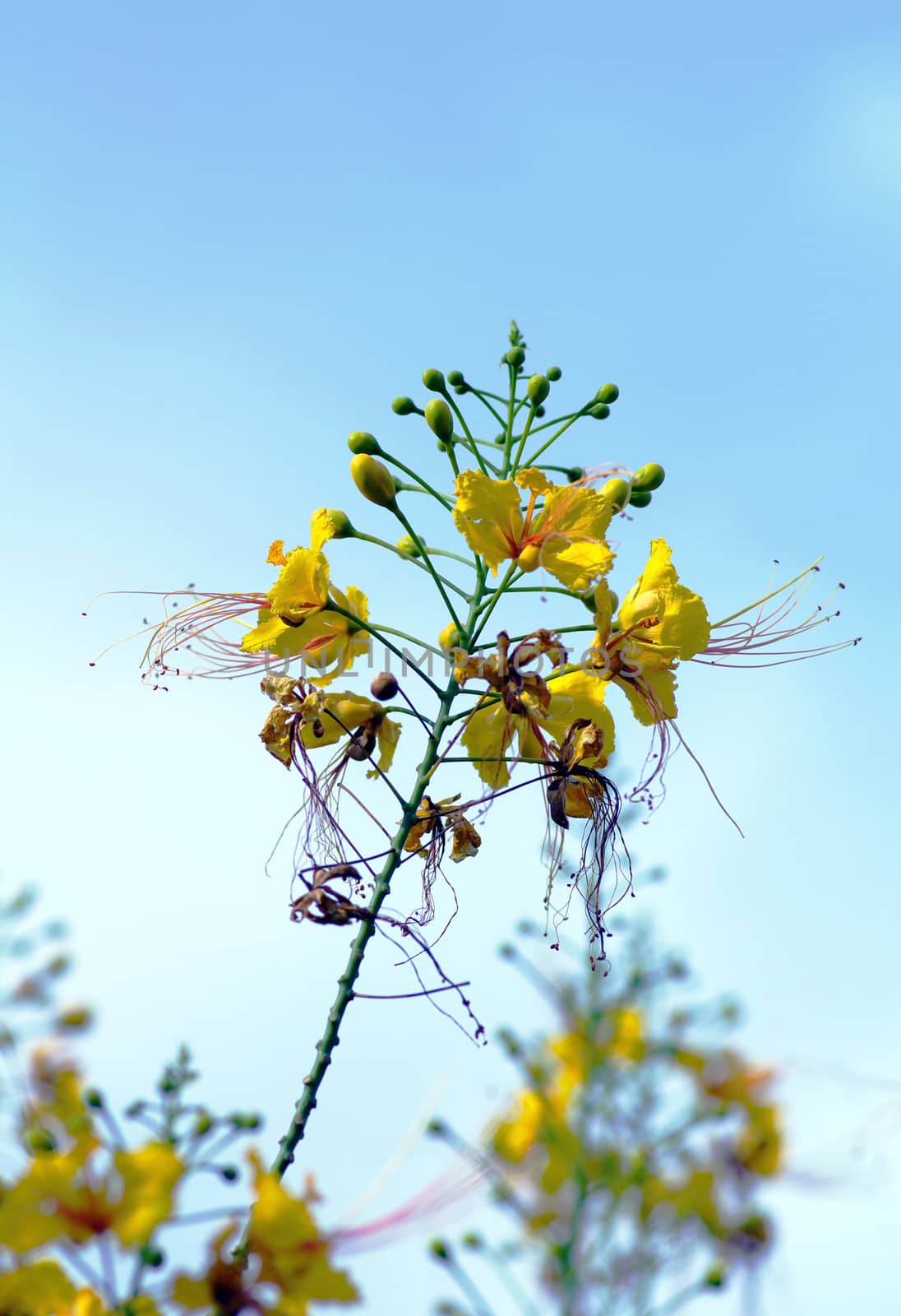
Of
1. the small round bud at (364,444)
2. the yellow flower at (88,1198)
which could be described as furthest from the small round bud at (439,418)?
the yellow flower at (88,1198)

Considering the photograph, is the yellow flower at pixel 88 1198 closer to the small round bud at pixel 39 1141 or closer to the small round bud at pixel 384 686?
the small round bud at pixel 39 1141

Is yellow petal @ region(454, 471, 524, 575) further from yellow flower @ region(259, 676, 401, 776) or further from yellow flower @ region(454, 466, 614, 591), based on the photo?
yellow flower @ region(259, 676, 401, 776)

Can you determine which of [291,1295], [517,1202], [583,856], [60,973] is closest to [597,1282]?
[517,1202]

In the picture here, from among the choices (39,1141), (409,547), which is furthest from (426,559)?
(39,1141)

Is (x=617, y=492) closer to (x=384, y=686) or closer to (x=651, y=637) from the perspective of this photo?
(x=651, y=637)

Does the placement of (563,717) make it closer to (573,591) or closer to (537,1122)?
(573,591)
